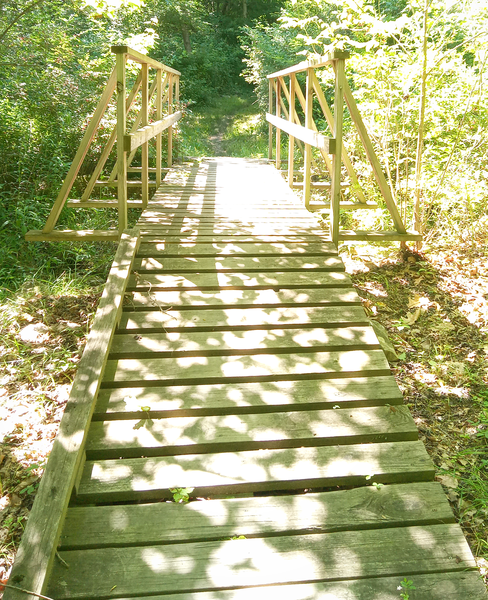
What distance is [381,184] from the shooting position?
183 inches

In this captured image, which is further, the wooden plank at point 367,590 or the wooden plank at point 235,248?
the wooden plank at point 235,248

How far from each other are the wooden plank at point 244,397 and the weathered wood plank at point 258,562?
31.9 inches

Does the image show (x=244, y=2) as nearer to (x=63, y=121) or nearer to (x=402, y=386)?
(x=63, y=121)

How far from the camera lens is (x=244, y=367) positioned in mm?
3281

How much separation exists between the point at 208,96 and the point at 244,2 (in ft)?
17.0

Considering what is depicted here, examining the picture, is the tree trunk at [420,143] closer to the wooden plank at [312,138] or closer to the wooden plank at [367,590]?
the wooden plank at [312,138]

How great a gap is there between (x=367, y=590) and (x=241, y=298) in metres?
2.26

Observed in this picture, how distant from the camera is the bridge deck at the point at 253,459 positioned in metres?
2.18

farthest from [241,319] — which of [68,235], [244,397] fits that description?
[68,235]

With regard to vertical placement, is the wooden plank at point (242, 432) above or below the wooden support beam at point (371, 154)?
below

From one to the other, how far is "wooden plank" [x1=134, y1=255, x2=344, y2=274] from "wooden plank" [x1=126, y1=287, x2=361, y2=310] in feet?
1.13

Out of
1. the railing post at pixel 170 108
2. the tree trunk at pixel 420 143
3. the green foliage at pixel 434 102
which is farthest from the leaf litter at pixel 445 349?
the railing post at pixel 170 108

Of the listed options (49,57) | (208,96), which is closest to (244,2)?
(208,96)

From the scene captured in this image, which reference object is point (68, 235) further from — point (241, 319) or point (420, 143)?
point (420, 143)
